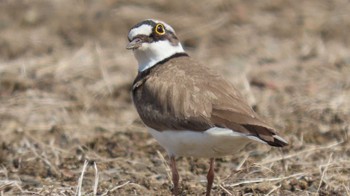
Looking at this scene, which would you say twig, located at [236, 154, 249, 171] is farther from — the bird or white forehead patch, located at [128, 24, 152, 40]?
white forehead patch, located at [128, 24, 152, 40]

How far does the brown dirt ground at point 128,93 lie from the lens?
Answer: 5.66 m

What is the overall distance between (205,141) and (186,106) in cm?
28

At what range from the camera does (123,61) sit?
9.05m

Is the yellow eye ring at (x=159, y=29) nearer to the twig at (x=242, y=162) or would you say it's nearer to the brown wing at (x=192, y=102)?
the brown wing at (x=192, y=102)

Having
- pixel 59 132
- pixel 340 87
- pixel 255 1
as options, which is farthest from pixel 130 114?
pixel 255 1

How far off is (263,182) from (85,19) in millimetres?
5453

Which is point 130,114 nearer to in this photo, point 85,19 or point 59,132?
Answer: point 59,132

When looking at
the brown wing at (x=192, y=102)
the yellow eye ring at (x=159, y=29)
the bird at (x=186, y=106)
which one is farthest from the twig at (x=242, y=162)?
the yellow eye ring at (x=159, y=29)

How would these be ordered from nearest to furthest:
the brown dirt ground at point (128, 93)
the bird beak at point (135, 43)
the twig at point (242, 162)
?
1. the bird beak at point (135, 43)
2. the brown dirt ground at point (128, 93)
3. the twig at point (242, 162)

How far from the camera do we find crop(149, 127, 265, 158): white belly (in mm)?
4547

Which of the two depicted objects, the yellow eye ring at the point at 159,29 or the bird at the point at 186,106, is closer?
the bird at the point at 186,106

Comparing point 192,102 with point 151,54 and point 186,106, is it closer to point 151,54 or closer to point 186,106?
point 186,106

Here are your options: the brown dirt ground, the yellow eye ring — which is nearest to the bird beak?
the yellow eye ring

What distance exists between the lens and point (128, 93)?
8.08 metres
